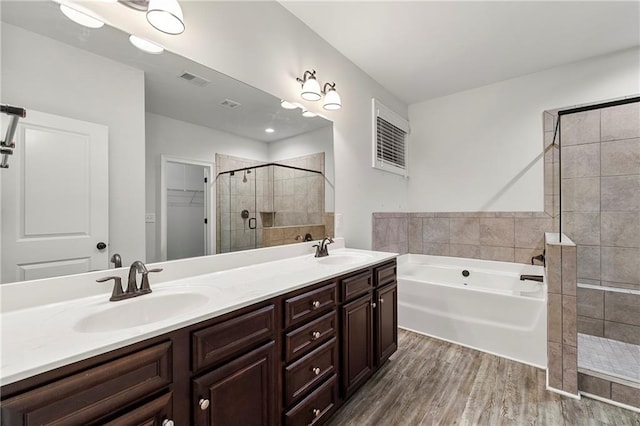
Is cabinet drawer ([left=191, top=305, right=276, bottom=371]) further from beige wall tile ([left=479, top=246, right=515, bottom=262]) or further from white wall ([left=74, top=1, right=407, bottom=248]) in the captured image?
beige wall tile ([left=479, top=246, right=515, bottom=262])

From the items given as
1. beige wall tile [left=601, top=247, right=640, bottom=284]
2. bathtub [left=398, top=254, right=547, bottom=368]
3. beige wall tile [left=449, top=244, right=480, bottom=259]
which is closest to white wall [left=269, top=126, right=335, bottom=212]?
bathtub [left=398, top=254, right=547, bottom=368]

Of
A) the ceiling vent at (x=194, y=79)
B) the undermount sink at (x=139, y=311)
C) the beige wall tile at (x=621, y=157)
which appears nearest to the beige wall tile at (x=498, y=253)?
the beige wall tile at (x=621, y=157)

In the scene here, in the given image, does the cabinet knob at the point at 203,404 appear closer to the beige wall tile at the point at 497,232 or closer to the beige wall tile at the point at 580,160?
the beige wall tile at the point at 497,232

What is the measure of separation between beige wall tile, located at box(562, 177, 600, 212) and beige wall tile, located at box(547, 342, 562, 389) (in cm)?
154

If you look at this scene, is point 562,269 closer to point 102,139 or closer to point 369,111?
point 369,111

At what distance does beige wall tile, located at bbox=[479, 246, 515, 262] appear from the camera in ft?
9.90

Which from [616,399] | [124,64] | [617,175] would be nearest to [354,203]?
→ [124,64]

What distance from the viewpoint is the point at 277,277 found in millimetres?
1425

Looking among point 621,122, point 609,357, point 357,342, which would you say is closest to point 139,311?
point 357,342

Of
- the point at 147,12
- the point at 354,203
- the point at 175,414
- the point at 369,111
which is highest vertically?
the point at 369,111

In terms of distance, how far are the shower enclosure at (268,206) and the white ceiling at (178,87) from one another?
29 cm

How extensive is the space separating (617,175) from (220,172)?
136 inches

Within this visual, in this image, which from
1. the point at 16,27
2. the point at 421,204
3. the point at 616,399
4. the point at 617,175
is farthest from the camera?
the point at 421,204

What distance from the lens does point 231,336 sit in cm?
99
